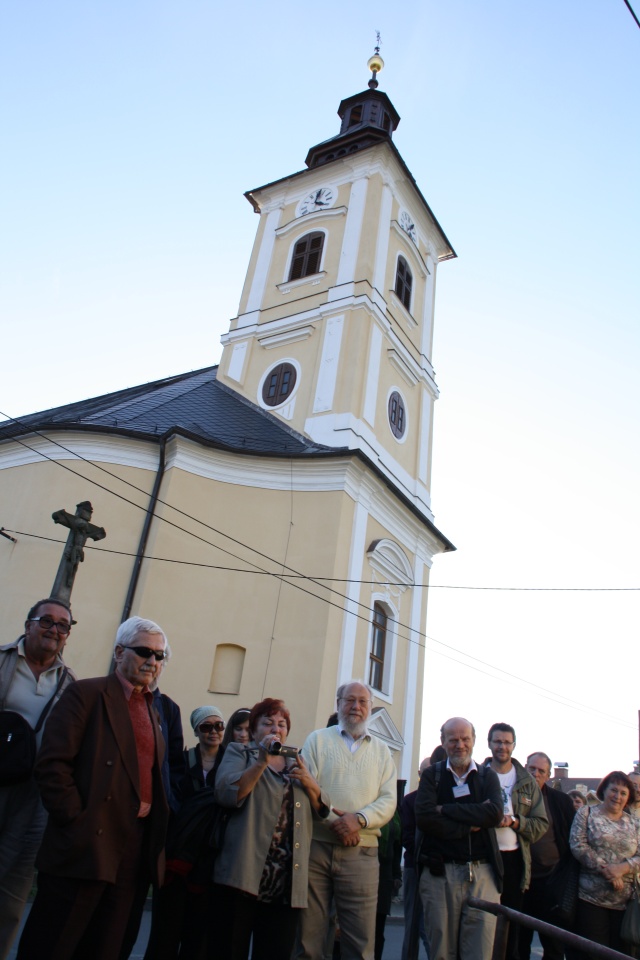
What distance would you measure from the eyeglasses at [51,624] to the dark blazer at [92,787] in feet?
2.23

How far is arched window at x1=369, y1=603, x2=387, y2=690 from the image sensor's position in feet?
50.0

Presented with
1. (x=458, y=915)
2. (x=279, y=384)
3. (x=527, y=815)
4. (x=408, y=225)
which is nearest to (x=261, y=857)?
(x=458, y=915)

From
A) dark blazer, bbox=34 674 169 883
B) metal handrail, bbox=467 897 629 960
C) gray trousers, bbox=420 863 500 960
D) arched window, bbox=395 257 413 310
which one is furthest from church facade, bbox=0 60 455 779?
dark blazer, bbox=34 674 169 883

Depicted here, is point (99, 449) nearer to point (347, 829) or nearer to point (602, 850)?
point (347, 829)

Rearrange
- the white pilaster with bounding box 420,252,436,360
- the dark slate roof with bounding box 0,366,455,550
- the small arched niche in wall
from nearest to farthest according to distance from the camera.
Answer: the small arched niche in wall
the dark slate roof with bounding box 0,366,455,550
the white pilaster with bounding box 420,252,436,360

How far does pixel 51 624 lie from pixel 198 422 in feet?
42.3

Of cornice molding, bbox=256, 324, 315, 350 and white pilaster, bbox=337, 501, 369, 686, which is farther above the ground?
cornice molding, bbox=256, 324, 315, 350

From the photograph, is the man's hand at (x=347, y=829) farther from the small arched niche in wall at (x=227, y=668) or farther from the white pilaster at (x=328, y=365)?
the white pilaster at (x=328, y=365)

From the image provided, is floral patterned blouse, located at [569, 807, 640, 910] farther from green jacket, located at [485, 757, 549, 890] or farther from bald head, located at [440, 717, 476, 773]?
bald head, located at [440, 717, 476, 773]

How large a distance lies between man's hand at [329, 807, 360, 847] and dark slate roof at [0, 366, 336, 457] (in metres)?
11.4

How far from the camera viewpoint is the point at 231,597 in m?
14.3

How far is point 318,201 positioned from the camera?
71.4 feet

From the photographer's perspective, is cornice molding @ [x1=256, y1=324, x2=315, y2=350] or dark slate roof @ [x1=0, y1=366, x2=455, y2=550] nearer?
dark slate roof @ [x1=0, y1=366, x2=455, y2=550]

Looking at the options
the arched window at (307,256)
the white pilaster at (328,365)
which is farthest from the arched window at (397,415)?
the arched window at (307,256)
